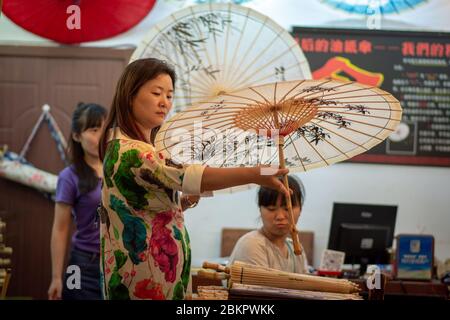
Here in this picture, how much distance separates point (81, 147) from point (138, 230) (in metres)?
1.15

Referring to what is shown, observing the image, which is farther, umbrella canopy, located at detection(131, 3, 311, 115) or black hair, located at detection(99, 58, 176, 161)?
umbrella canopy, located at detection(131, 3, 311, 115)

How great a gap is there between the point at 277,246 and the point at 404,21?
243 centimetres

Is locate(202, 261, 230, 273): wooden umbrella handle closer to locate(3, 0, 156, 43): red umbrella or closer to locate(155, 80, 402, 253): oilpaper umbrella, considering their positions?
locate(155, 80, 402, 253): oilpaper umbrella

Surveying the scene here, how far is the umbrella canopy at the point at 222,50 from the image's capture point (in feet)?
8.79

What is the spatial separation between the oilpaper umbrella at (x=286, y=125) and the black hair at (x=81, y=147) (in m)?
0.81

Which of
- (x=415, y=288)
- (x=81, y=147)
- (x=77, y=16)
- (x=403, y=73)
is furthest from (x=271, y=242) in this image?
(x=403, y=73)

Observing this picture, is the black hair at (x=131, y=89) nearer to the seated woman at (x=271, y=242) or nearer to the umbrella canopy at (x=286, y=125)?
the umbrella canopy at (x=286, y=125)

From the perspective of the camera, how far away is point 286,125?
1712 millimetres

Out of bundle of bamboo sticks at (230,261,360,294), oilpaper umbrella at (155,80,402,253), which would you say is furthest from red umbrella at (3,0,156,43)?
bundle of bamboo sticks at (230,261,360,294)

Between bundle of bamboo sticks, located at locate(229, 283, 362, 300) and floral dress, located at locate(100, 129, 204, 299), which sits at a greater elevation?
floral dress, located at locate(100, 129, 204, 299)

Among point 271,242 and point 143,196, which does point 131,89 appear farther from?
point 271,242

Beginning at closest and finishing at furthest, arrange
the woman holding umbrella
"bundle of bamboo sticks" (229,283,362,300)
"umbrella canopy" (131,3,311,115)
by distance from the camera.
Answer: the woman holding umbrella, "bundle of bamboo sticks" (229,283,362,300), "umbrella canopy" (131,3,311,115)

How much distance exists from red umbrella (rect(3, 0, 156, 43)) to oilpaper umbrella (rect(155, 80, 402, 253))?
6.59ft

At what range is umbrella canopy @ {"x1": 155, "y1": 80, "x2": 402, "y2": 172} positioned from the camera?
1.62 meters
